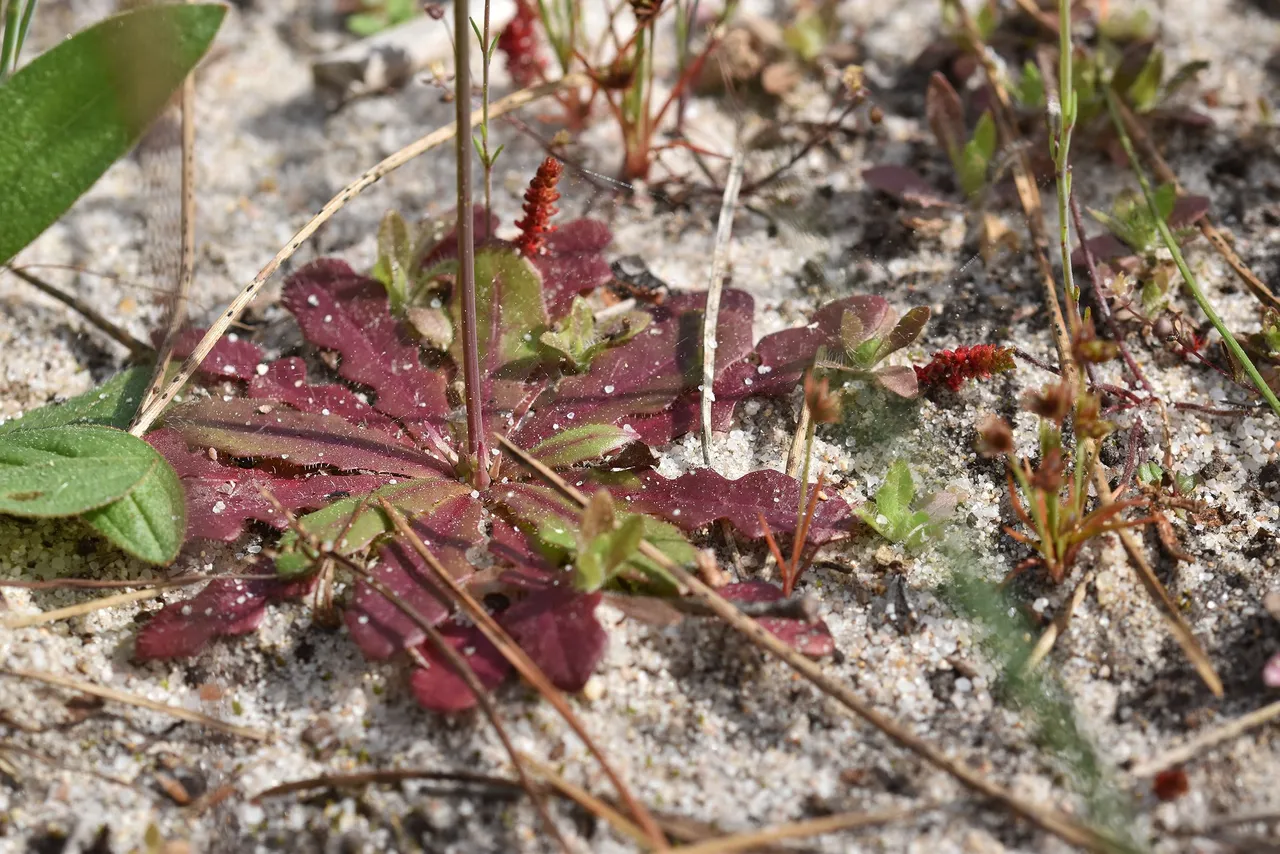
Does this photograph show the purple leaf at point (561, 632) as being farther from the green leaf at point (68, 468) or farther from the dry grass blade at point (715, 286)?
the green leaf at point (68, 468)

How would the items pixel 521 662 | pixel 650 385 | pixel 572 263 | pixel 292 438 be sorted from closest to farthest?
pixel 521 662, pixel 292 438, pixel 650 385, pixel 572 263

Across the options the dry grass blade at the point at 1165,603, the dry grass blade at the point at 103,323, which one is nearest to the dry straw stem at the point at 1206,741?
the dry grass blade at the point at 1165,603

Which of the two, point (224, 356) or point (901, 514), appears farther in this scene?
point (224, 356)

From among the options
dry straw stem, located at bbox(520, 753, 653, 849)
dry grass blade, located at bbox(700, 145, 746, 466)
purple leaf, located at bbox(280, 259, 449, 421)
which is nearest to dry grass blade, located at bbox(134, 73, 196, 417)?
purple leaf, located at bbox(280, 259, 449, 421)

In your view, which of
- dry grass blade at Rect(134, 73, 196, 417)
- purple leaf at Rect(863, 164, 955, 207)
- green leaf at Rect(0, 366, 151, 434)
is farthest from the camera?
purple leaf at Rect(863, 164, 955, 207)

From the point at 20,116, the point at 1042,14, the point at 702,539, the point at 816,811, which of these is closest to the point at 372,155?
the point at 20,116

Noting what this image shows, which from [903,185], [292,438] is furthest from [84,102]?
[903,185]

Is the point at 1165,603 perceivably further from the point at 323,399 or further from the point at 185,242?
the point at 185,242

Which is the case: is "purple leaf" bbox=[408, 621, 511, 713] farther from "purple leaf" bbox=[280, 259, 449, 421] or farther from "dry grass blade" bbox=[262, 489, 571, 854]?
"purple leaf" bbox=[280, 259, 449, 421]
